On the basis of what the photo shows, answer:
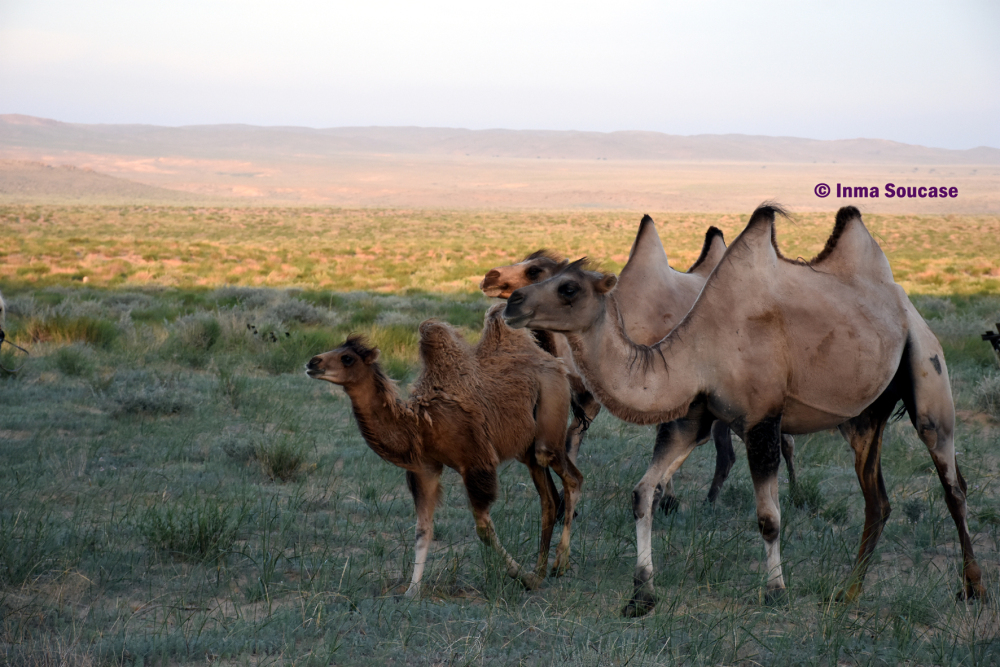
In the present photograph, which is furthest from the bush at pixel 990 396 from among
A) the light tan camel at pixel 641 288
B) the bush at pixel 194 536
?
the bush at pixel 194 536

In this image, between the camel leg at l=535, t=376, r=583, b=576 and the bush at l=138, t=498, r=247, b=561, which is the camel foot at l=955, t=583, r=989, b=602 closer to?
the camel leg at l=535, t=376, r=583, b=576

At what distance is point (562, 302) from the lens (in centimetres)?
391

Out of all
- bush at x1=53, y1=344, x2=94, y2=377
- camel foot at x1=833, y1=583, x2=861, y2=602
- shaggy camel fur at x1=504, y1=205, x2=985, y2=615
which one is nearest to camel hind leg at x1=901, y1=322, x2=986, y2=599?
shaggy camel fur at x1=504, y1=205, x2=985, y2=615

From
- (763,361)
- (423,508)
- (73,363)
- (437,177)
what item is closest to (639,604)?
(423,508)

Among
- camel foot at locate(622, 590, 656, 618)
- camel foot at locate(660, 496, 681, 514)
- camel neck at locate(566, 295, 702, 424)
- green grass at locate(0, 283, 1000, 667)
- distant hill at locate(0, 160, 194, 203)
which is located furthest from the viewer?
distant hill at locate(0, 160, 194, 203)

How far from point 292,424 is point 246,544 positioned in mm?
3391

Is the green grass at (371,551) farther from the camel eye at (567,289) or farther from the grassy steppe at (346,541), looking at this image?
the camel eye at (567,289)

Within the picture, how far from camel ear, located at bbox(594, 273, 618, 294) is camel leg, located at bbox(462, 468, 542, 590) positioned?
48.1 inches

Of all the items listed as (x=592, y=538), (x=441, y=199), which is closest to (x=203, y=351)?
(x=592, y=538)

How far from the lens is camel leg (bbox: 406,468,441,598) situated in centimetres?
449

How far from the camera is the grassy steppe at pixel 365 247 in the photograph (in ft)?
82.4

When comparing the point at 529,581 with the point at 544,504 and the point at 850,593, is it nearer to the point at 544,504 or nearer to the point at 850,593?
the point at 544,504

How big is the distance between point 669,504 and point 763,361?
224cm

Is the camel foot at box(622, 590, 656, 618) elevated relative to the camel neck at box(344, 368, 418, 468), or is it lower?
lower
